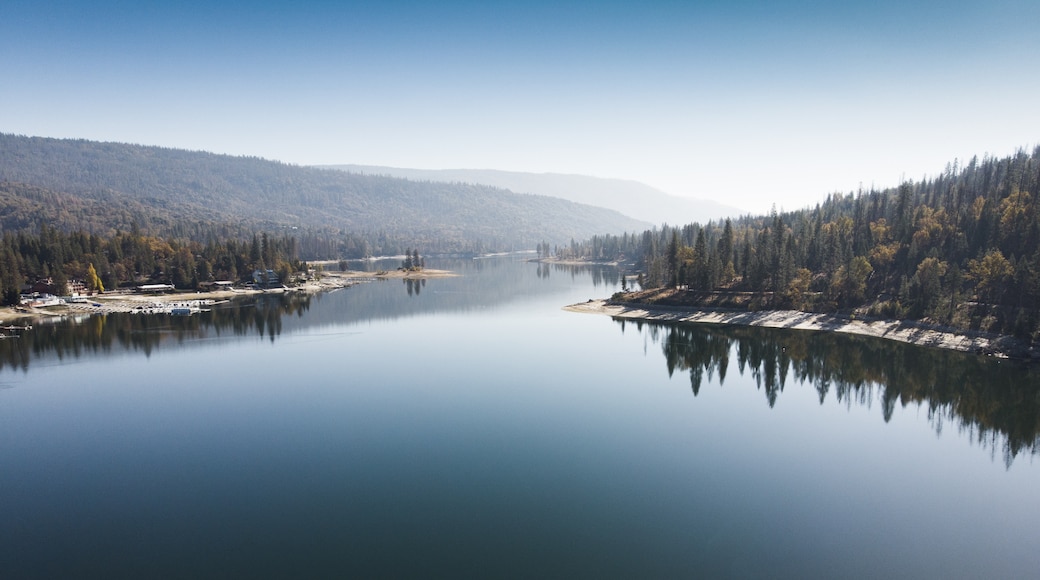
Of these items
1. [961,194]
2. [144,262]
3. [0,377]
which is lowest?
[0,377]

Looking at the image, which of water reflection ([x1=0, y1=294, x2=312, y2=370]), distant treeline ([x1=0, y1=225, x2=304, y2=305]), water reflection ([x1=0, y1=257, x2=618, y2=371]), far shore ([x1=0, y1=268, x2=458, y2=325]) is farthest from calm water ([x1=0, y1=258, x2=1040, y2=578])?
distant treeline ([x1=0, y1=225, x2=304, y2=305])

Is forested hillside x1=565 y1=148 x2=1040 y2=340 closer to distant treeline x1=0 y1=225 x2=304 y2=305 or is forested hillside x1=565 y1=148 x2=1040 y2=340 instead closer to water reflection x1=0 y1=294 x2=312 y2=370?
water reflection x1=0 y1=294 x2=312 y2=370

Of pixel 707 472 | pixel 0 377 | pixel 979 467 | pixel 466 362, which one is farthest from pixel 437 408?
pixel 0 377

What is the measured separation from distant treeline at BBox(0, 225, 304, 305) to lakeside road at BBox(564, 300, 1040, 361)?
8766cm

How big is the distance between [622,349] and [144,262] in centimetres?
11592

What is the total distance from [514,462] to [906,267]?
83.8 m

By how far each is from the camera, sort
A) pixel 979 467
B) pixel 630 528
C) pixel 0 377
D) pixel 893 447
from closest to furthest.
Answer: pixel 630 528
pixel 979 467
pixel 893 447
pixel 0 377

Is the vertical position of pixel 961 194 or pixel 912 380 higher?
pixel 961 194

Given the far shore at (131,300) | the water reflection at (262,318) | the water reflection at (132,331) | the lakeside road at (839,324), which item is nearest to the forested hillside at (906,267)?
the lakeside road at (839,324)

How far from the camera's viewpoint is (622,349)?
66.7 meters

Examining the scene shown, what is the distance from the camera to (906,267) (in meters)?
83.7

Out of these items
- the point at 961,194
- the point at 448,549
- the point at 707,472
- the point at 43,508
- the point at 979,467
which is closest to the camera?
the point at 448,549

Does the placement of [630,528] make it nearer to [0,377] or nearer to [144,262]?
[0,377]

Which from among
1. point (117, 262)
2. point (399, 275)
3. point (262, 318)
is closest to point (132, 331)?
point (262, 318)
